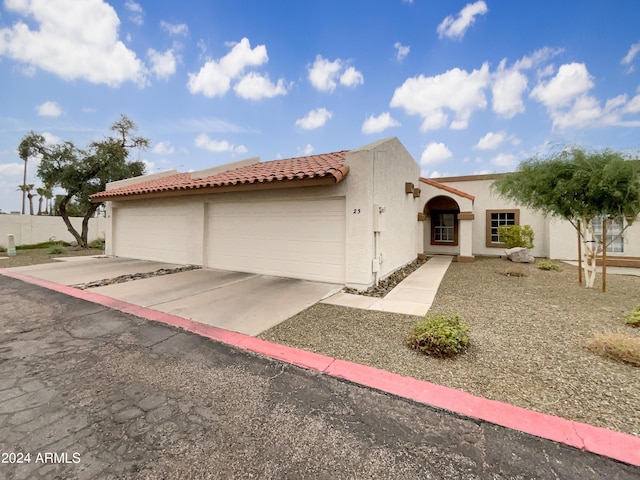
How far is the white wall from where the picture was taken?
20.3m

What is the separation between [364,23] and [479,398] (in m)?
13.7

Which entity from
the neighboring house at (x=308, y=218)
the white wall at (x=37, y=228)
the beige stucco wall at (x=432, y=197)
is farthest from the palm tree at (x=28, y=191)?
the beige stucco wall at (x=432, y=197)

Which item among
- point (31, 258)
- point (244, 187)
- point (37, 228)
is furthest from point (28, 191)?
point (244, 187)

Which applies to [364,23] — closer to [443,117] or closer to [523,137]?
[443,117]

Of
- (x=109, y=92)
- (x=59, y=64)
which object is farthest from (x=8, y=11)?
(x=109, y=92)

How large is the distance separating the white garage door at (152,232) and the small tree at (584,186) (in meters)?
11.6

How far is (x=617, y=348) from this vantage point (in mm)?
3695

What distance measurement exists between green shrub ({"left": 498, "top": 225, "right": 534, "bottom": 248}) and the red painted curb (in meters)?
13.7

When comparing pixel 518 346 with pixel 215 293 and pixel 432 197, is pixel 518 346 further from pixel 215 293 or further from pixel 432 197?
pixel 432 197

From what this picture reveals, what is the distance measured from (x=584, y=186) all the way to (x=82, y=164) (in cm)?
2416

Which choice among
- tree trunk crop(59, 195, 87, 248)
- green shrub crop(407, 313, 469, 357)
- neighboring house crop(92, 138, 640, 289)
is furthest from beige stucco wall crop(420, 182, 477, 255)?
tree trunk crop(59, 195, 87, 248)

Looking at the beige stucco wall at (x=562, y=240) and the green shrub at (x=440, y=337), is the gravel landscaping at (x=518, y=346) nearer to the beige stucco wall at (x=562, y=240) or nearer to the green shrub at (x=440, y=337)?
the green shrub at (x=440, y=337)

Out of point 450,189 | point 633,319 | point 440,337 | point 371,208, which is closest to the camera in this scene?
point 440,337

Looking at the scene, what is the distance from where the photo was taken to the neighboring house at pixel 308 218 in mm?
7551
